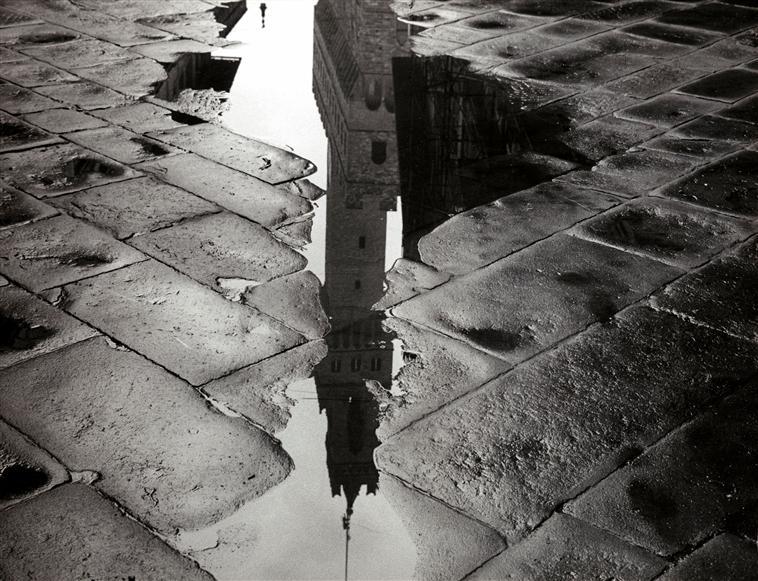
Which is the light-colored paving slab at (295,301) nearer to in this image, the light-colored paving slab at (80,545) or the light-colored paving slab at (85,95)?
the light-colored paving slab at (80,545)

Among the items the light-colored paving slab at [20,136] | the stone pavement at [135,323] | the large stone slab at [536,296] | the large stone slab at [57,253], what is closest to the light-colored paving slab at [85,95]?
the stone pavement at [135,323]

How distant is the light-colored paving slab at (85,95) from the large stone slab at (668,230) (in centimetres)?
375

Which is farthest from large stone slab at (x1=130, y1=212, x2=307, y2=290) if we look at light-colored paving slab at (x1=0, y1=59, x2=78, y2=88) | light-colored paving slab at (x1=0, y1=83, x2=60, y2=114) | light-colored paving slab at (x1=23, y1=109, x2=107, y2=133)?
light-colored paving slab at (x1=0, y1=59, x2=78, y2=88)

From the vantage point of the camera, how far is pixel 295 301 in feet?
14.2

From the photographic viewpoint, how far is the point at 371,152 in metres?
5.98

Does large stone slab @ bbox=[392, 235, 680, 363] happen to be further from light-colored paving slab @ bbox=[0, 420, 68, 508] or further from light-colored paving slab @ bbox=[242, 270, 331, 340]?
light-colored paving slab @ bbox=[0, 420, 68, 508]

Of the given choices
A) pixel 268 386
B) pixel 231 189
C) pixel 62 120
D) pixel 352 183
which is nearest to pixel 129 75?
pixel 62 120

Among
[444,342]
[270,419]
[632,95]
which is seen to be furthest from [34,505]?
[632,95]

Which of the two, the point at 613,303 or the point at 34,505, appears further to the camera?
the point at 613,303

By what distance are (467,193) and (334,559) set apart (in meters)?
3.14

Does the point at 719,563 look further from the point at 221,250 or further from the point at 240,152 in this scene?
the point at 240,152

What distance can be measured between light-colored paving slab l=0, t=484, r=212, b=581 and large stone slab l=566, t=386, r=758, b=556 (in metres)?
1.35

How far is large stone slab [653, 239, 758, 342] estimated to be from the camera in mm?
4219

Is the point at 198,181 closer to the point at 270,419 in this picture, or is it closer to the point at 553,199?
the point at 553,199
